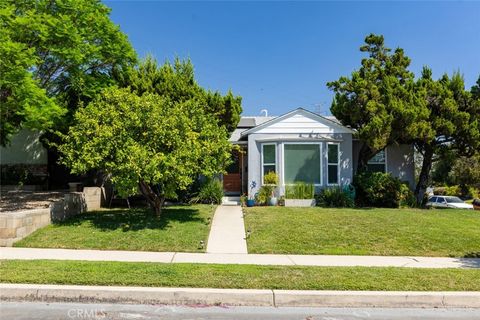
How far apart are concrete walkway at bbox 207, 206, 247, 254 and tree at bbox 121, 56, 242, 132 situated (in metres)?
4.05

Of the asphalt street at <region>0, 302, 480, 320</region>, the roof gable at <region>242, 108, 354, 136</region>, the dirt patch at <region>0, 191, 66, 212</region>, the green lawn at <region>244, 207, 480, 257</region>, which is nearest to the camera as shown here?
the asphalt street at <region>0, 302, 480, 320</region>

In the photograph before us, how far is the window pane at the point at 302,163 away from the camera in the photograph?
1722 cm

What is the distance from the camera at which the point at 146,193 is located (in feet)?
41.2

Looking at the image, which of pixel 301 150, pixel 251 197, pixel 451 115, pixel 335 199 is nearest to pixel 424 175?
pixel 451 115

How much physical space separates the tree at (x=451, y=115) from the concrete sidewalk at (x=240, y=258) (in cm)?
860

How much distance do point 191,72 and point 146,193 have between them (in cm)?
992

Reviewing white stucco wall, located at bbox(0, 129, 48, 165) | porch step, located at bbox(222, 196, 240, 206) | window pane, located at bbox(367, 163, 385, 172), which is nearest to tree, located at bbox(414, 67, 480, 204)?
window pane, located at bbox(367, 163, 385, 172)

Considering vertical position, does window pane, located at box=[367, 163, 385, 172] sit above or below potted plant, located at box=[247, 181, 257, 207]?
above

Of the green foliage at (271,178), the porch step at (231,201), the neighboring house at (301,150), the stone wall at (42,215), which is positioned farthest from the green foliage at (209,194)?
the stone wall at (42,215)

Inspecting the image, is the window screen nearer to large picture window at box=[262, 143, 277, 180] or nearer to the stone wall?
large picture window at box=[262, 143, 277, 180]

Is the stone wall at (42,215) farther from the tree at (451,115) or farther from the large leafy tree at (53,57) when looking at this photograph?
the tree at (451,115)

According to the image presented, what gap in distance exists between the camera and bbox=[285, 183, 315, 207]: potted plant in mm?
16156

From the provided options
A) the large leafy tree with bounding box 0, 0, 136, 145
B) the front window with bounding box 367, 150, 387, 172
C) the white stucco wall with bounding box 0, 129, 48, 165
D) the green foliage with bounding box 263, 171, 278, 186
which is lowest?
the green foliage with bounding box 263, 171, 278, 186

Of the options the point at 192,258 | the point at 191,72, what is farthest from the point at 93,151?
the point at 191,72
